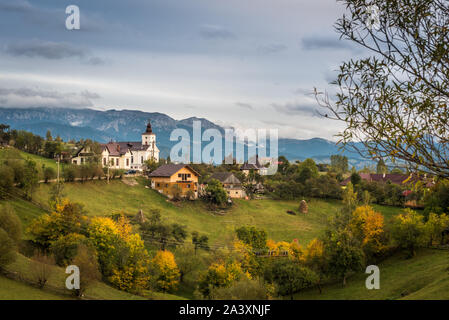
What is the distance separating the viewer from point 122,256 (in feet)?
92.1

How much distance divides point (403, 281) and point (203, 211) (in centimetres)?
3159

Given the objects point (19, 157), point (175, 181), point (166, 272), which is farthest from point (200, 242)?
point (19, 157)

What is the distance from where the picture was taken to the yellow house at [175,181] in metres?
59.3

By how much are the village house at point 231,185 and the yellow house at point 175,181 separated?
22.6 feet

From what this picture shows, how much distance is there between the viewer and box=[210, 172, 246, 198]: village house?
67.1m

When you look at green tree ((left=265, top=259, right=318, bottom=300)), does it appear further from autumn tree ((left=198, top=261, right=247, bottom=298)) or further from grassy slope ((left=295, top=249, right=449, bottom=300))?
autumn tree ((left=198, top=261, right=247, bottom=298))

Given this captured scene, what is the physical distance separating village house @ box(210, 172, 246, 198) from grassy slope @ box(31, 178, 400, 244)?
4495 mm

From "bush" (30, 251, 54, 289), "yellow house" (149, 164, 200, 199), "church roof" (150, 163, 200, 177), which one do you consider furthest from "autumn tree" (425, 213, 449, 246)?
"church roof" (150, 163, 200, 177)

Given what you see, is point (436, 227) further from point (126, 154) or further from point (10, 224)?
point (126, 154)

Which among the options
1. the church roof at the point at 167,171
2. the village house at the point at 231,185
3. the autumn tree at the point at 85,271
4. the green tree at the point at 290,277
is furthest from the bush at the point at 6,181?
the village house at the point at 231,185

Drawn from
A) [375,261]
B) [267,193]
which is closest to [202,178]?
[267,193]

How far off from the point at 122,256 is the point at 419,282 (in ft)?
74.5
